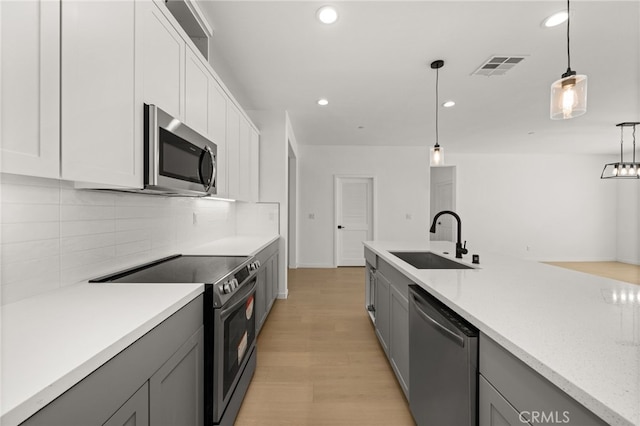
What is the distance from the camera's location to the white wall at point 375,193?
621 centimetres

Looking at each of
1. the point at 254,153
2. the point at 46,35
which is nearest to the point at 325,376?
the point at 46,35

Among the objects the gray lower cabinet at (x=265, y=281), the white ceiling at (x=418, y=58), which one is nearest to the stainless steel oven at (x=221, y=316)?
the gray lower cabinet at (x=265, y=281)

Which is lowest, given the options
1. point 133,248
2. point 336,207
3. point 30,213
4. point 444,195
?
point 133,248

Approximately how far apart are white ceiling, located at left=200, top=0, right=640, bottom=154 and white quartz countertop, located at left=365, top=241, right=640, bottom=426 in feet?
6.04

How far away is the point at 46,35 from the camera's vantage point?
2.77ft

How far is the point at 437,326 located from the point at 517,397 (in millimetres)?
421

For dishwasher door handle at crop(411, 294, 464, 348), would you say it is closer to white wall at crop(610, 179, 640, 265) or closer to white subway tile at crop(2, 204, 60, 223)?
white subway tile at crop(2, 204, 60, 223)

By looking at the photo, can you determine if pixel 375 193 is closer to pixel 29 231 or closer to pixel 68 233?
pixel 68 233

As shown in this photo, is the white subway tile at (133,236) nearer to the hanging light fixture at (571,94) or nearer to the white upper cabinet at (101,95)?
the white upper cabinet at (101,95)

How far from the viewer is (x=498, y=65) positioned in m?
2.76

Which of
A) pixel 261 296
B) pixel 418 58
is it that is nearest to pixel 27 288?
pixel 261 296

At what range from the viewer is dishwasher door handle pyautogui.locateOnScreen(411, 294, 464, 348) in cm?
104

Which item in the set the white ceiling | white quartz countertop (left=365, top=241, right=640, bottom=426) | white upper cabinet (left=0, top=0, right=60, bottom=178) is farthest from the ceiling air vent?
white upper cabinet (left=0, top=0, right=60, bottom=178)

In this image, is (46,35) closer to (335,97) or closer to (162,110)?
(162,110)
